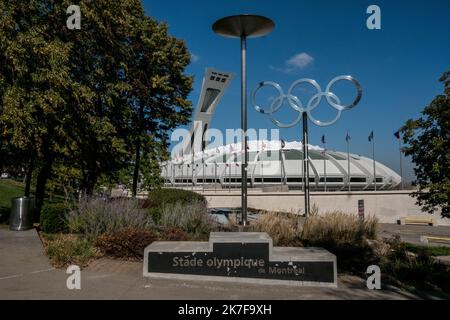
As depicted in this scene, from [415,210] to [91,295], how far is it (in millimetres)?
46282

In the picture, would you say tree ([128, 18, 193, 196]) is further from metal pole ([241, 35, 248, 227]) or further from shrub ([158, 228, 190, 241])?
shrub ([158, 228, 190, 241])

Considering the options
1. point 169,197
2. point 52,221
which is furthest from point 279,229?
point 169,197

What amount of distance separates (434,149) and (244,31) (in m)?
7.23

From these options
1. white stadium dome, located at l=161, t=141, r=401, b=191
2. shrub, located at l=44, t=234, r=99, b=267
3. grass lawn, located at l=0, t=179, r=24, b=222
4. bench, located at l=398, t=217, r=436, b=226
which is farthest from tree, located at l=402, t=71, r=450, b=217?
white stadium dome, located at l=161, t=141, r=401, b=191

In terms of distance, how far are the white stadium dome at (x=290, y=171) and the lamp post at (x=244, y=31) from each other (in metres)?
58.8

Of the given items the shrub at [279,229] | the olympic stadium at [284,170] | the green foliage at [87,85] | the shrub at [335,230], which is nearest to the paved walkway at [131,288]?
the shrub at [279,229]

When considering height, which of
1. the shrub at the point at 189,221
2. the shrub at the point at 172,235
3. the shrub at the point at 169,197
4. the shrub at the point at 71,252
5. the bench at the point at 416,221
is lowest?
the bench at the point at 416,221

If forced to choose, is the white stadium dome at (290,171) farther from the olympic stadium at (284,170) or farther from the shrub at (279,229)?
the shrub at (279,229)

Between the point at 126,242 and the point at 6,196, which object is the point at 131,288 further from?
the point at 6,196

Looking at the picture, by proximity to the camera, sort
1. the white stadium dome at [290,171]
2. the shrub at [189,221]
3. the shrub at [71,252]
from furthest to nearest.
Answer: the white stadium dome at [290,171]
the shrub at [189,221]
the shrub at [71,252]

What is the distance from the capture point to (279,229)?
10734mm

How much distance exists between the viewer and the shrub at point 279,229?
1045 cm

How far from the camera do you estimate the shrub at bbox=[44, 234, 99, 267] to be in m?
8.56
